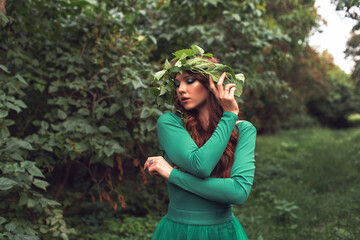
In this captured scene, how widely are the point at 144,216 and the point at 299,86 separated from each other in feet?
34.7

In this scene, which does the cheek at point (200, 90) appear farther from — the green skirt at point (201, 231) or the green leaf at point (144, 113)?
the green leaf at point (144, 113)

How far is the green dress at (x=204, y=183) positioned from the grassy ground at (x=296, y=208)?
7.48 feet

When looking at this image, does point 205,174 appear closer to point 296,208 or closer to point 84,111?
point 84,111

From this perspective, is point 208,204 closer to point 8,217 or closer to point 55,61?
point 8,217

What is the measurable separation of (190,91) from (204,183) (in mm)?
505

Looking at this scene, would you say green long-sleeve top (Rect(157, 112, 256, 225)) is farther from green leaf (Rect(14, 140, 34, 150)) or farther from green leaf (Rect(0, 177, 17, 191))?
green leaf (Rect(14, 140, 34, 150))

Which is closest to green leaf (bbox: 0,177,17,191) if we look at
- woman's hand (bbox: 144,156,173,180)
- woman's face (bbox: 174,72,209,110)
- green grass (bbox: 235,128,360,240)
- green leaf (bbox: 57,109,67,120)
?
green leaf (bbox: 57,109,67,120)

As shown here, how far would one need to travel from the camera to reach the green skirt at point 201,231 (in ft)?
5.81

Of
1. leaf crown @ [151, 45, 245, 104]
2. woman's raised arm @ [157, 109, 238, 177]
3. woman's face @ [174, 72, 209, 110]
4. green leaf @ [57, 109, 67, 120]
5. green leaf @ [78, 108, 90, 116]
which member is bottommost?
green leaf @ [57, 109, 67, 120]

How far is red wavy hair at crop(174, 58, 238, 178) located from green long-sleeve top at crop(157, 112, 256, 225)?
67 millimetres

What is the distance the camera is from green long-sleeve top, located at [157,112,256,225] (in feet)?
5.49

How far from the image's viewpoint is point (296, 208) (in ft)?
16.1

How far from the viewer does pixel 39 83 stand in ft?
12.5

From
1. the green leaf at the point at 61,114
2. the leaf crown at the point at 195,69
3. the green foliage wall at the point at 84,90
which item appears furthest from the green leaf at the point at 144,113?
the leaf crown at the point at 195,69
